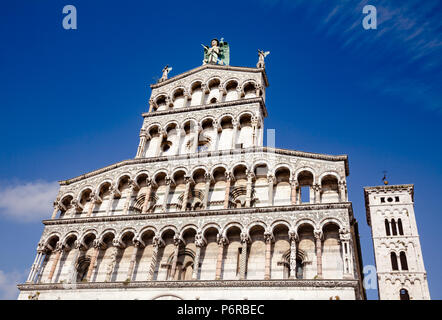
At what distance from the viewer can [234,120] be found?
29.2 meters

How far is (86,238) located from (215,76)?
1546 centimetres

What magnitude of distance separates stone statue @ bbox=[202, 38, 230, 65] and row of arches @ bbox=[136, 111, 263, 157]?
25.0 feet

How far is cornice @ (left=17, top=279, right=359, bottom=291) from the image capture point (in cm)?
2017

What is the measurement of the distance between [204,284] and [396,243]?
67.2ft

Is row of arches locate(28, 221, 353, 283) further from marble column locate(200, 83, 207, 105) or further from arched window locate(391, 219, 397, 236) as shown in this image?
arched window locate(391, 219, 397, 236)

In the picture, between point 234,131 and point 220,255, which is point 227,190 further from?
point 234,131

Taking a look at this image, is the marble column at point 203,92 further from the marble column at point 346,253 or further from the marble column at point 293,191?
the marble column at point 346,253

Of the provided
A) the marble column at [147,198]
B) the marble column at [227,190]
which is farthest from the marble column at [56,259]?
the marble column at [227,190]

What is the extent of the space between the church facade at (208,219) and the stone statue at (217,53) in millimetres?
4171

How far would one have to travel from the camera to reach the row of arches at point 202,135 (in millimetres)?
28703

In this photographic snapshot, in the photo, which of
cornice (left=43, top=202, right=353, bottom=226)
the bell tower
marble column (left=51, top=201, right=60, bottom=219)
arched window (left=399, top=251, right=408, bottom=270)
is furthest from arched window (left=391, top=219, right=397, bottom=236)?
marble column (left=51, top=201, right=60, bottom=219)

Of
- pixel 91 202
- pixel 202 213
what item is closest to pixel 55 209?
pixel 91 202
